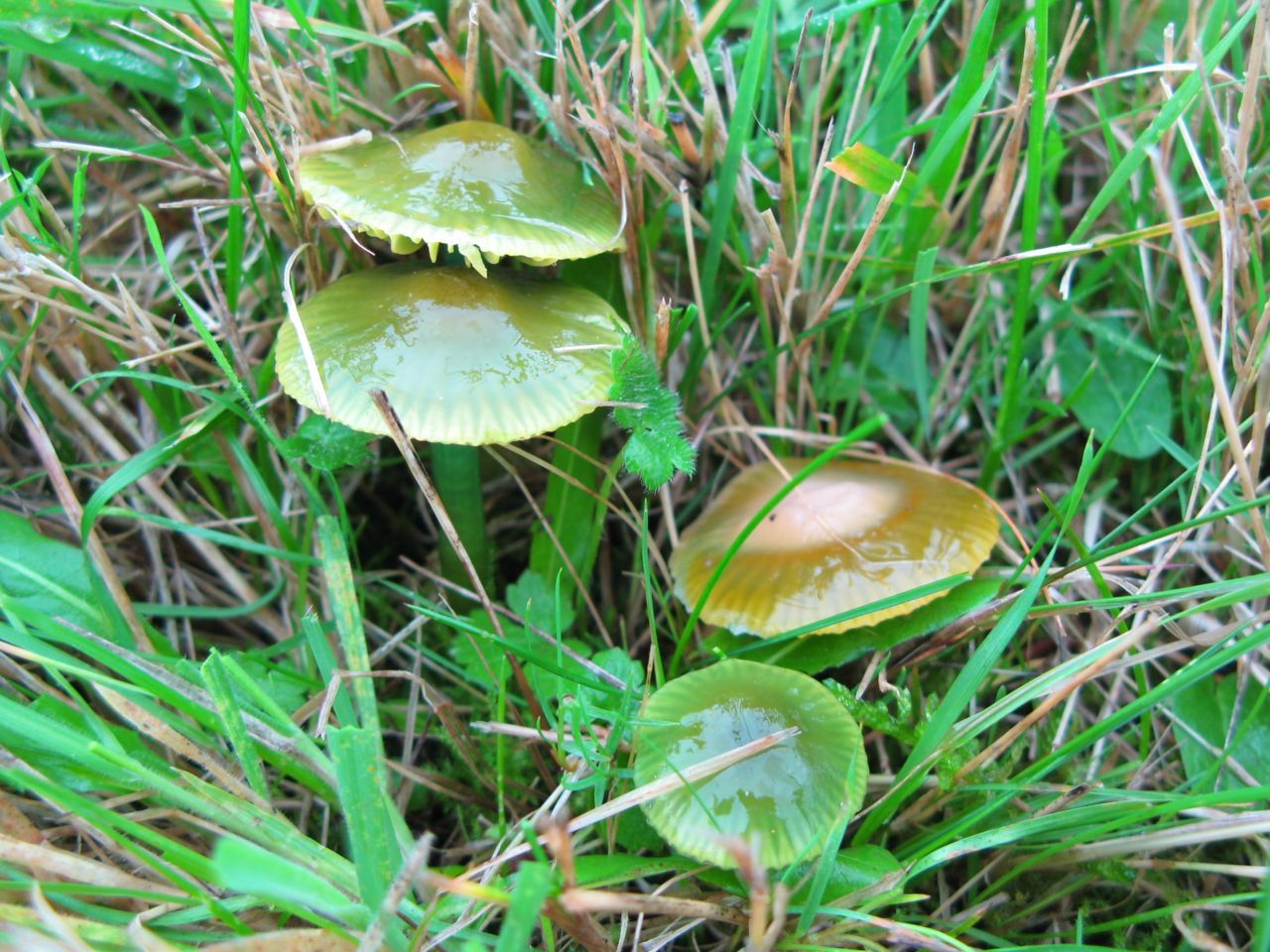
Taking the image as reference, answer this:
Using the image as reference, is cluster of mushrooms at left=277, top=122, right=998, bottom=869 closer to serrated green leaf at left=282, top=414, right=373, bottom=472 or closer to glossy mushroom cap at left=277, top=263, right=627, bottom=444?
glossy mushroom cap at left=277, top=263, right=627, bottom=444

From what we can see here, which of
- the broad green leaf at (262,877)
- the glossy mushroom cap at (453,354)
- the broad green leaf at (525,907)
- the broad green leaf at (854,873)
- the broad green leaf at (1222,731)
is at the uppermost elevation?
the glossy mushroom cap at (453,354)

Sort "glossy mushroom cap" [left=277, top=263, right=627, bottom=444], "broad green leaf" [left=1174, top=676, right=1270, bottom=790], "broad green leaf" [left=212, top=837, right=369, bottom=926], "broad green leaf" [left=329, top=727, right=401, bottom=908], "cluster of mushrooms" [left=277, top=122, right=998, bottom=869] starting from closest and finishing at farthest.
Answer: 1. "broad green leaf" [left=212, top=837, right=369, bottom=926]
2. "broad green leaf" [left=329, top=727, right=401, bottom=908]
3. "cluster of mushrooms" [left=277, top=122, right=998, bottom=869]
4. "glossy mushroom cap" [left=277, top=263, right=627, bottom=444]
5. "broad green leaf" [left=1174, top=676, right=1270, bottom=790]

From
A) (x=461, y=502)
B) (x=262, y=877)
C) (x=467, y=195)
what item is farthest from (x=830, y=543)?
(x=262, y=877)

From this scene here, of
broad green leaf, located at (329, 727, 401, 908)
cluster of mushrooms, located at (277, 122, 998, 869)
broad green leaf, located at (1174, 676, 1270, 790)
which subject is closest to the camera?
broad green leaf, located at (329, 727, 401, 908)

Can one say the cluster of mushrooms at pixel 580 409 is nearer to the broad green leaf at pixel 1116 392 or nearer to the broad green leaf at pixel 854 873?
the broad green leaf at pixel 854 873

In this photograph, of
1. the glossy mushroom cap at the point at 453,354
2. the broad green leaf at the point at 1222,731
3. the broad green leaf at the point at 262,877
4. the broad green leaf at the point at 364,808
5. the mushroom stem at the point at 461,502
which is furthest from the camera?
the mushroom stem at the point at 461,502

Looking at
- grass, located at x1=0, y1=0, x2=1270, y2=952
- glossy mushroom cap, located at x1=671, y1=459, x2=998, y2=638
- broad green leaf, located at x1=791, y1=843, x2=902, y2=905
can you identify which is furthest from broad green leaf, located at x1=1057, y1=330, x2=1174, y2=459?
broad green leaf, located at x1=791, y1=843, x2=902, y2=905

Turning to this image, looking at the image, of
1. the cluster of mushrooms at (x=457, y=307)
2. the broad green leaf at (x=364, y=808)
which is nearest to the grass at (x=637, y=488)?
the broad green leaf at (x=364, y=808)

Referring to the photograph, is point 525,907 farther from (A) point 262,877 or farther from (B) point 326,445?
(B) point 326,445
